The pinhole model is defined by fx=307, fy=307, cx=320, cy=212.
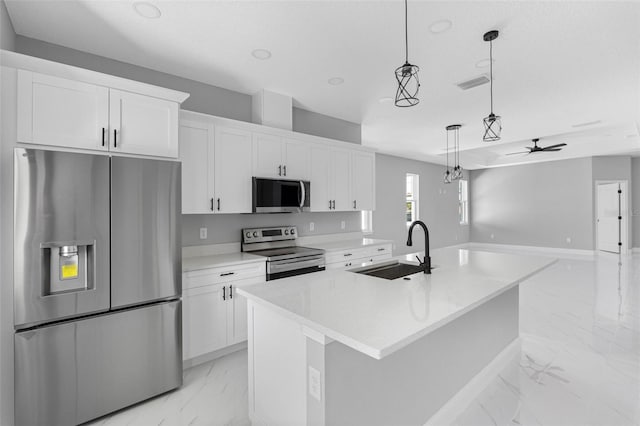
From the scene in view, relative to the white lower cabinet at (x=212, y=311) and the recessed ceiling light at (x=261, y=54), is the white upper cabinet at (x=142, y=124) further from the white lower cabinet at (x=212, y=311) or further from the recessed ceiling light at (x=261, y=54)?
the white lower cabinet at (x=212, y=311)

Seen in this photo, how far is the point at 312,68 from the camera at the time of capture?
10.2 feet

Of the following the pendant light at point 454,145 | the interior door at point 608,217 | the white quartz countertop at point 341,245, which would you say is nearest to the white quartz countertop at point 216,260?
the white quartz countertop at point 341,245

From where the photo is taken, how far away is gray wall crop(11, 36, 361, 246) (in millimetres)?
2689

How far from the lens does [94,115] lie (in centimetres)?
211

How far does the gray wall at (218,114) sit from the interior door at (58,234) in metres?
1.17

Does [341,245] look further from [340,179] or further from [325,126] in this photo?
[325,126]

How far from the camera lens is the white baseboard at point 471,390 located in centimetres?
197

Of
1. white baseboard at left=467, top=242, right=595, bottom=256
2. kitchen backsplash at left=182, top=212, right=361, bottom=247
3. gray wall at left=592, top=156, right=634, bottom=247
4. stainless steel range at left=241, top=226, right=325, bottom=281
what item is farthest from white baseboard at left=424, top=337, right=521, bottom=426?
gray wall at left=592, top=156, right=634, bottom=247

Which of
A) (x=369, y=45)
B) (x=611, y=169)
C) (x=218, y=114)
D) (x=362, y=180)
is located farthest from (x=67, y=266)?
(x=611, y=169)

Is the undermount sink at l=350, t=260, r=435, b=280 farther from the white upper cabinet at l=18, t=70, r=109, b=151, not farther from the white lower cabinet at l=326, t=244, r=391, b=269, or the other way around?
the white upper cabinet at l=18, t=70, r=109, b=151

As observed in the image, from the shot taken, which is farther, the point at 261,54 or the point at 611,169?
the point at 611,169

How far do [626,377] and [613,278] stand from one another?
14.6 ft

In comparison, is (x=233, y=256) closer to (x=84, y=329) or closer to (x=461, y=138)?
(x=84, y=329)

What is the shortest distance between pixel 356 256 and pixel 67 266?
3.01 meters
